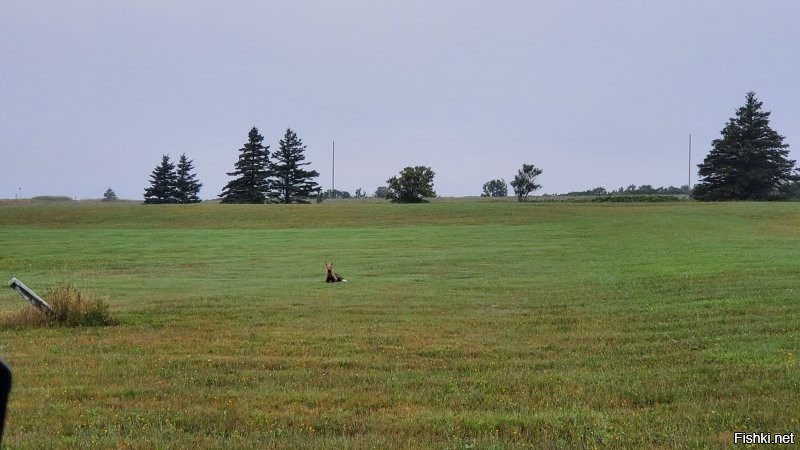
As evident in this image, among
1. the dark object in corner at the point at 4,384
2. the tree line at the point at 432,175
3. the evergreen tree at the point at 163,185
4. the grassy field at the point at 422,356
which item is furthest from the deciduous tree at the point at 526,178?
the dark object in corner at the point at 4,384

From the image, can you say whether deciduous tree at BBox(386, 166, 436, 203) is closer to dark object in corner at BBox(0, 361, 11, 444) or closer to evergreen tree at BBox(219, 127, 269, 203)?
evergreen tree at BBox(219, 127, 269, 203)

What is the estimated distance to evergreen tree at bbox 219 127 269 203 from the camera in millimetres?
92875

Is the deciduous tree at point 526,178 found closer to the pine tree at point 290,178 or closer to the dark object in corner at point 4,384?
the pine tree at point 290,178

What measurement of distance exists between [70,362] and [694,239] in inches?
1092

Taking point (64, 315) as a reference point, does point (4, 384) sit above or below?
above

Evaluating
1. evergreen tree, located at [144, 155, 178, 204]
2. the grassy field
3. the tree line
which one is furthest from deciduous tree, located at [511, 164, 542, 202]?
the grassy field

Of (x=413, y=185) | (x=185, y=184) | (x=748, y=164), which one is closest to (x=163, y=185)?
(x=185, y=184)

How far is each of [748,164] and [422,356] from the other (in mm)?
82701

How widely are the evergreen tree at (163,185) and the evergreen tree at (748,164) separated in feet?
233

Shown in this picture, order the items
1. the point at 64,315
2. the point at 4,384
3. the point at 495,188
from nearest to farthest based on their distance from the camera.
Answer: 1. the point at 4,384
2. the point at 64,315
3. the point at 495,188

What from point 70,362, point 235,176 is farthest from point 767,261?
point 235,176

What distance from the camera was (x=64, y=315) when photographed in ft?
37.8

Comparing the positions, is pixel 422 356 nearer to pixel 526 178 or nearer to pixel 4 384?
pixel 4 384

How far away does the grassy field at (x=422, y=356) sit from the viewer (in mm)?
5520
